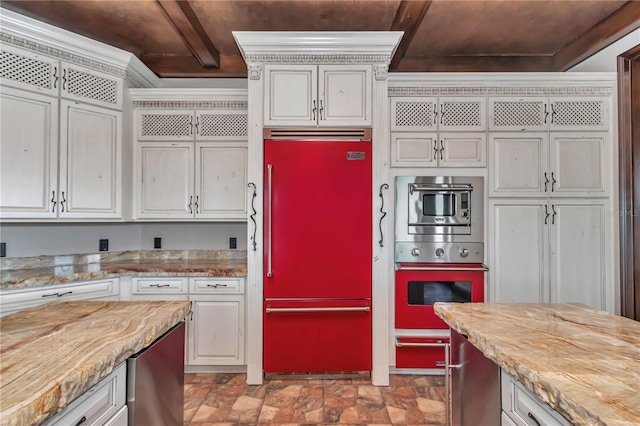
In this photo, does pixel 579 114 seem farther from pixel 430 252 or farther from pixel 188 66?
pixel 188 66

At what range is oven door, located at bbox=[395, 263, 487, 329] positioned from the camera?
2.39m

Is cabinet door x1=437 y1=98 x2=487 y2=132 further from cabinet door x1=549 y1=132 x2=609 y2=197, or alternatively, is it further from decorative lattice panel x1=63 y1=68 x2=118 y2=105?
decorative lattice panel x1=63 y1=68 x2=118 y2=105

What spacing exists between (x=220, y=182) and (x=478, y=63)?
2806 millimetres

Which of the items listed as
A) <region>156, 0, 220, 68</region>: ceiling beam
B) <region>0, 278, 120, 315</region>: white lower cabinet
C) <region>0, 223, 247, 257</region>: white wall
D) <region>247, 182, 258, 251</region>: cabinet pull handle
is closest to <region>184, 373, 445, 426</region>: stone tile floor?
<region>0, 278, 120, 315</region>: white lower cabinet

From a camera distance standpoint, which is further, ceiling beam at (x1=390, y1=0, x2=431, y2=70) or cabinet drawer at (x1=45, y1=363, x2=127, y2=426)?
ceiling beam at (x1=390, y1=0, x2=431, y2=70)

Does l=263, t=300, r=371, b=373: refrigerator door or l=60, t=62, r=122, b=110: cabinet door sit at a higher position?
l=60, t=62, r=122, b=110: cabinet door

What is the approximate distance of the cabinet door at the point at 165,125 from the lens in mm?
2646

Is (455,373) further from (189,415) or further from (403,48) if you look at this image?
(403,48)

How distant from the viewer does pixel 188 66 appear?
3053mm

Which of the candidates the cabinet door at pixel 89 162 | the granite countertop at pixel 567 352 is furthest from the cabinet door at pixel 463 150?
the cabinet door at pixel 89 162

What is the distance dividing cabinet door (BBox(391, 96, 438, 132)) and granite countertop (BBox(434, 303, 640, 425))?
1.61 m

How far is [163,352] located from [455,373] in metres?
1.21

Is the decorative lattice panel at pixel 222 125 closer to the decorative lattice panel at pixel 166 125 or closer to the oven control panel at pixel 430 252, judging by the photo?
the decorative lattice panel at pixel 166 125

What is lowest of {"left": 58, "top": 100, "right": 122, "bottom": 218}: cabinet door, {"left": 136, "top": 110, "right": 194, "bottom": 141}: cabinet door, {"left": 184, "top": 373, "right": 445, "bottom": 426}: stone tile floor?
{"left": 184, "top": 373, "right": 445, "bottom": 426}: stone tile floor
